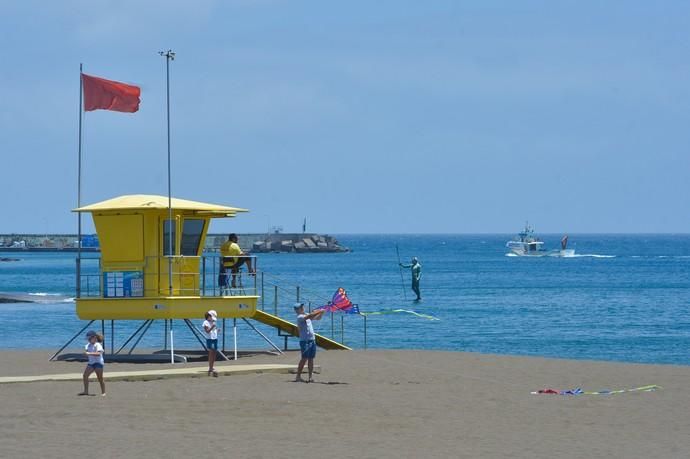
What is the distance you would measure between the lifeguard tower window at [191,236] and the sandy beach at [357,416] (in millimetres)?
3886

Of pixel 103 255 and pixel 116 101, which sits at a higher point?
pixel 116 101

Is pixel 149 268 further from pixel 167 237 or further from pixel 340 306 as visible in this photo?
pixel 340 306

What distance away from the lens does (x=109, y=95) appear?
107ft

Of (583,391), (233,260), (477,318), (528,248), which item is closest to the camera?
(583,391)

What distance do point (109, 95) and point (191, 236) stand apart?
423 centimetres

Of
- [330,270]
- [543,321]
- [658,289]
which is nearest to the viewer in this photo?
[543,321]

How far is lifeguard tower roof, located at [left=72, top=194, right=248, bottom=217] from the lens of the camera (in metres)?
31.7

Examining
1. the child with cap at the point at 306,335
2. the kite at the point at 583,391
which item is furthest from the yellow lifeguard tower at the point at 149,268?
the kite at the point at 583,391

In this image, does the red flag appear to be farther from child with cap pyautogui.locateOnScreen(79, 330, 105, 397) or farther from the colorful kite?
child with cap pyautogui.locateOnScreen(79, 330, 105, 397)

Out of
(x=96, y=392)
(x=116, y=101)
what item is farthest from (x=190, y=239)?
(x=96, y=392)

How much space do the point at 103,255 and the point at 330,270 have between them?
105 m

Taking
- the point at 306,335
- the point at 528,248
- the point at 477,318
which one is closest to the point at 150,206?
the point at 306,335

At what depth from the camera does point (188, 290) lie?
32281 millimetres

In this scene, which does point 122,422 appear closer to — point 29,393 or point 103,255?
point 29,393
